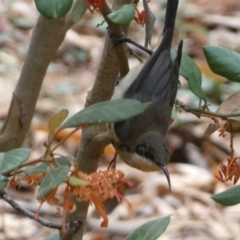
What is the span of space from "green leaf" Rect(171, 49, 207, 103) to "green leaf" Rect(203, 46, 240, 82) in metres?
0.07

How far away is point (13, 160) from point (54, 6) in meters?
0.29

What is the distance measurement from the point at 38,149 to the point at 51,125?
2478 millimetres

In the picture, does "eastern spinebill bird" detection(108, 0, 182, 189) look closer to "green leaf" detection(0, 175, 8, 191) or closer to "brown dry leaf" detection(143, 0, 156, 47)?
"brown dry leaf" detection(143, 0, 156, 47)

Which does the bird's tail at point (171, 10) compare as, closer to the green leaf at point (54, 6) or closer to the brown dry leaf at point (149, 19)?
the brown dry leaf at point (149, 19)

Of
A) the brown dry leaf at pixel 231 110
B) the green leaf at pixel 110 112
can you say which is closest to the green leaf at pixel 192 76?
the brown dry leaf at pixel 231 110

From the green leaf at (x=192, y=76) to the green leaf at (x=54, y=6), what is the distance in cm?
38

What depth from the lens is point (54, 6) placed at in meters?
1.26

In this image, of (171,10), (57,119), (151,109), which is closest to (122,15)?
(57,119)

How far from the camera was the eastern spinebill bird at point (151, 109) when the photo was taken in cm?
201

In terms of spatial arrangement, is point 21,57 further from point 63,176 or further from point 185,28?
point 63,176

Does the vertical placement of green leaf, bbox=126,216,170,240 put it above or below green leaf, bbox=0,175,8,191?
below

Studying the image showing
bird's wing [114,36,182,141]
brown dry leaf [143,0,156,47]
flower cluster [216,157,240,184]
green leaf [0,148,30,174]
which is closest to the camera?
green leaf [0,148,30,174]

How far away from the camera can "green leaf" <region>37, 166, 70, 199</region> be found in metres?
1.09

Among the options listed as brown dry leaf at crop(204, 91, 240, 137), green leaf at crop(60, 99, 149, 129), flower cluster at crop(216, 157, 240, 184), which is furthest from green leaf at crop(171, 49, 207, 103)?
green leaf at crop(60, 99, 149, 129)
